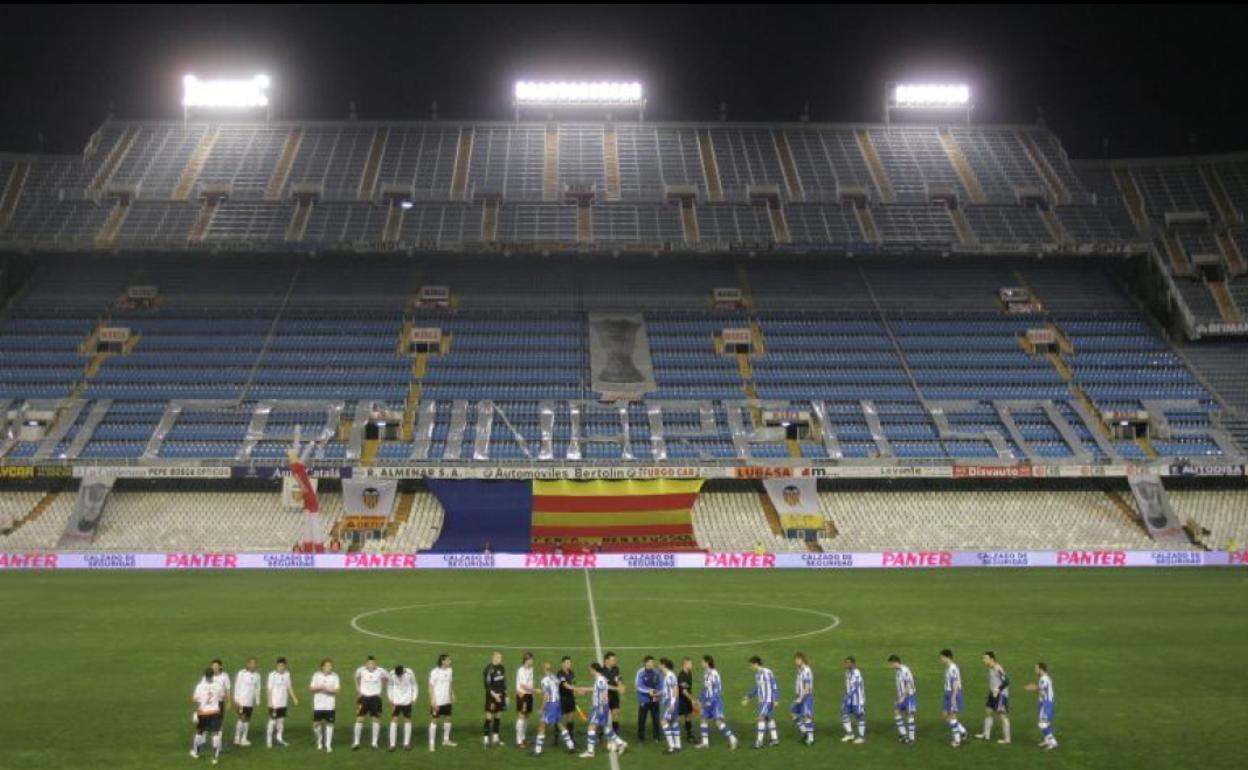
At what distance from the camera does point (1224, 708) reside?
2519 cm

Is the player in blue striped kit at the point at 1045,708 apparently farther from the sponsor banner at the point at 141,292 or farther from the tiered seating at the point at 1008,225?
the sponsor banner at the point at 141,292

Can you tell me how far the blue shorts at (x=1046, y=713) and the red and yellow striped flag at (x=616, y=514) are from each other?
38319mm

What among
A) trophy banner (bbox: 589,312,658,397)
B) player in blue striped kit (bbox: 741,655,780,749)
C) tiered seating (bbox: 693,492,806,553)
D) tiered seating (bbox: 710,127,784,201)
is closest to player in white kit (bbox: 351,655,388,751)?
player in blue striped kit (bbox: 741,655,780,749)

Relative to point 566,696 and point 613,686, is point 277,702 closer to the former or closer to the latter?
point 566,696

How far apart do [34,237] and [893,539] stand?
54944 millimetres

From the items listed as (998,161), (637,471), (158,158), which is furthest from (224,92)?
(998,161)

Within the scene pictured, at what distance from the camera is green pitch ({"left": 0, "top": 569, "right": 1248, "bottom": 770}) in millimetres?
21578

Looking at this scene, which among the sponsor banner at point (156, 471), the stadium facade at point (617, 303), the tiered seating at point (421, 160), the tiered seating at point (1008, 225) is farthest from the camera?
the tiered seating at point (421, 160)

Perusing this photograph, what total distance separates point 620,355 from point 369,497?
63.1ft

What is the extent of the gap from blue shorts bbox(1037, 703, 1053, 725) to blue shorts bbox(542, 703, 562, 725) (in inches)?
349

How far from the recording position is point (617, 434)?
6688 cm

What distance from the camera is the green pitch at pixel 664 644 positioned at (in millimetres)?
21578

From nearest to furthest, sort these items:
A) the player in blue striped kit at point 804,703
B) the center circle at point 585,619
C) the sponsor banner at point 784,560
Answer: the player in blue striped kit at point 804,703 < the center circle at point 585,619 < the sponsor banner at point 784,560

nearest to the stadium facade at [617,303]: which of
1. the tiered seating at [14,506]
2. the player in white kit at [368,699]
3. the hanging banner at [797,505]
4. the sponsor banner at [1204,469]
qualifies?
the sponsor banner at [1204,469]
